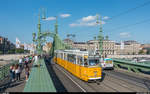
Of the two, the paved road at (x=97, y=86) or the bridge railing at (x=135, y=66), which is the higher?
the bridge railing at (x=135, y=66)

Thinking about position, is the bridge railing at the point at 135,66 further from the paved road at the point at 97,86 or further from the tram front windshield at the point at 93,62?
the tram front windshield at the point at 93,62

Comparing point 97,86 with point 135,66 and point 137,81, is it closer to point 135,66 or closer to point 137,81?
point 137,81

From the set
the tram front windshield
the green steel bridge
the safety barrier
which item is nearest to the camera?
the safety barrier

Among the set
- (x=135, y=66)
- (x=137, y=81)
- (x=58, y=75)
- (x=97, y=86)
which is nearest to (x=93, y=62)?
(x=97, y=86)

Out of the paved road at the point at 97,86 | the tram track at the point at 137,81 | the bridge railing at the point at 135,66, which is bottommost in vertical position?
the tram track at the point at 137,81

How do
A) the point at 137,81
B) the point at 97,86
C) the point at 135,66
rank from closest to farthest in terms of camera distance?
the point at 97,86
the point at 137,81
the point at 135,66

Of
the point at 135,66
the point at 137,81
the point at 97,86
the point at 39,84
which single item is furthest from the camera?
the point at 135,66

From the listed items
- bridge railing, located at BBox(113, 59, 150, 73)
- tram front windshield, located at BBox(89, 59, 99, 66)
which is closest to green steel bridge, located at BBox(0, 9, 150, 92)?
bridge railing, located at BBox(113, 59, 150, 73)

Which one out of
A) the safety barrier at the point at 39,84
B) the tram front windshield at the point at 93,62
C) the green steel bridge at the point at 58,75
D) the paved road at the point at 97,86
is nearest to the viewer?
the safety barrier at the point at 39,84

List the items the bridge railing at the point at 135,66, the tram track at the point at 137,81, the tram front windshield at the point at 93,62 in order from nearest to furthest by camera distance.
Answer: the tram track at the point at 137,81, the tram front windshield at the point at 93,62, the bridge railing at the point at 135,66

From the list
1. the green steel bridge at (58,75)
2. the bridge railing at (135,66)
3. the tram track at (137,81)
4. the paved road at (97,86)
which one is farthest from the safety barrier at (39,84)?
the bridge railing at (135,66)

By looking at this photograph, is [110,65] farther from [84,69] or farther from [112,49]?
[112,49]

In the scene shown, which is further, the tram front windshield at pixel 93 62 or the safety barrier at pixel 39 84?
the tram front windshield at pixel 93 62

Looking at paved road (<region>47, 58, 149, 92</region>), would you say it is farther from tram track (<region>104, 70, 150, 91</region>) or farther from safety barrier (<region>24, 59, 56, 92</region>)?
safety barrier (<region>24, 59, 56, 92</region>)
